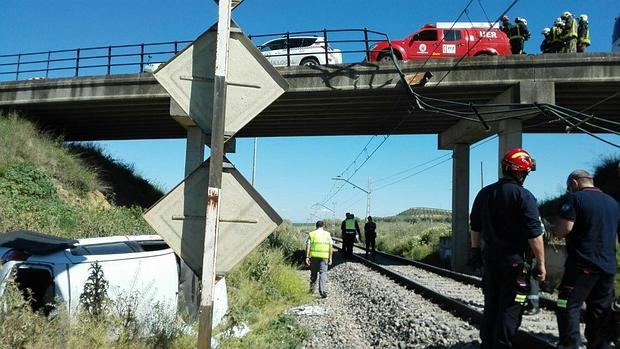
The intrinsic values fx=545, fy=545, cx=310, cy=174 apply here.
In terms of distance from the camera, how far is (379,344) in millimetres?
7621

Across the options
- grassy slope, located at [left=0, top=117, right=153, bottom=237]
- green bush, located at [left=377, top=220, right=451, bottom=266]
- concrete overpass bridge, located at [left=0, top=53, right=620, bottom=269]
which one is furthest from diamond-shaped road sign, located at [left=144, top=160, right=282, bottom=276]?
green bush, located at [left=377, top=220, right=451, bottom=266]

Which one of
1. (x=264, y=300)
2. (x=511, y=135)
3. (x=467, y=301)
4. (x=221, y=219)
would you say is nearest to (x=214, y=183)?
(x=221, y=219)

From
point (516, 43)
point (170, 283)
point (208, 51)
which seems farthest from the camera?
point (516, 43)

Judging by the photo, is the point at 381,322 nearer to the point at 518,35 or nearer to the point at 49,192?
the point at 49,192

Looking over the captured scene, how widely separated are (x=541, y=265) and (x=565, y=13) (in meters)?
15.9

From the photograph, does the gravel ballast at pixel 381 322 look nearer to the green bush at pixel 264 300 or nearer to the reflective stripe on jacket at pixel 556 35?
the green bush at pixel 264 300

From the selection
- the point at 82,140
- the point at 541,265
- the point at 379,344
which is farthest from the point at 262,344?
the point at 82,140

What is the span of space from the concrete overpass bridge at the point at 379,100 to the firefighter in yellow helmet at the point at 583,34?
1622 mm

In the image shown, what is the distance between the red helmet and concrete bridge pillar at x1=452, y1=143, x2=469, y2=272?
17.4m

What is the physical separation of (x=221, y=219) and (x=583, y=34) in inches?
696

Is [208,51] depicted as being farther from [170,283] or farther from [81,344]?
[170,283]

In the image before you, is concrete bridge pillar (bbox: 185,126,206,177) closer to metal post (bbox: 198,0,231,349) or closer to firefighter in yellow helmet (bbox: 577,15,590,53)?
firefighter in yellow helmet (bbox: 577,15,590,53)

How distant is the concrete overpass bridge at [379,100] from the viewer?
1656cm

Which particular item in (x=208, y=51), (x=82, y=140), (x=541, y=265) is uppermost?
(x=82, y=140)
